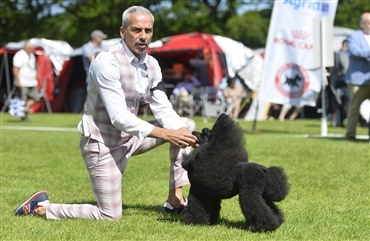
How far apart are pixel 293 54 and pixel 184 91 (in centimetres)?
869

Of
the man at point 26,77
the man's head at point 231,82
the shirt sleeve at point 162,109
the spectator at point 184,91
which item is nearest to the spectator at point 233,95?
the man's head at point 231,82

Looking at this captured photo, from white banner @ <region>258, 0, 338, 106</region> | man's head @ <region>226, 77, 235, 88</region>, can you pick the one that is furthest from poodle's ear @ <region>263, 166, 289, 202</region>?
man's head @ <region>226, 77, 235, 88</region>

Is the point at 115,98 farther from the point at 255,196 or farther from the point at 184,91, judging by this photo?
the point at 184,91

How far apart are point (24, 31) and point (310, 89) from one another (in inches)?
1104

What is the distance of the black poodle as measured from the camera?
14.3 feet

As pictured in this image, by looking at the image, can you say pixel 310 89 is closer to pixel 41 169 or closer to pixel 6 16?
pixel 41 169

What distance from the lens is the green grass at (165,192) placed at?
4.43 meters

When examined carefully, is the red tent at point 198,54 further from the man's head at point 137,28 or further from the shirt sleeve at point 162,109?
the man's head at point 137,28

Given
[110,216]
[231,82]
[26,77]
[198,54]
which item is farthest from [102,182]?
[198,54]

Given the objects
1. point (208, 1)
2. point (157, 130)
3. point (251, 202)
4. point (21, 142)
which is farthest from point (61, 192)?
point (208, 1)

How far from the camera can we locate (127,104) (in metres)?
4.82

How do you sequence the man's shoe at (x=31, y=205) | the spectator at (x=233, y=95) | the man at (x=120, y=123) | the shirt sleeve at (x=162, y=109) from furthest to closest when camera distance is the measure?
the spectator at (x=233, y=95) < the man's shoe at (x=31, y=205) < the shirt sleeve at (x=162, y=109) < the man at (x=120, y=123)

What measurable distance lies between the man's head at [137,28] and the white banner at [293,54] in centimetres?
812

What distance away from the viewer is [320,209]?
5.38m
